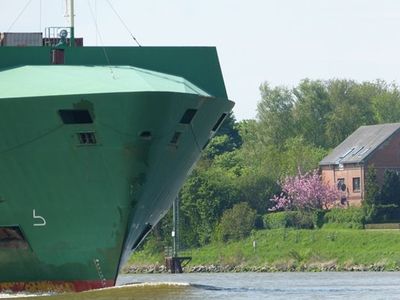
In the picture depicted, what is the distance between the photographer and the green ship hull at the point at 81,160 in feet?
148

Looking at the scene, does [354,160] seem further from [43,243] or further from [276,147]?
[43,243]

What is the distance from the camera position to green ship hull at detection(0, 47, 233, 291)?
1777 inches

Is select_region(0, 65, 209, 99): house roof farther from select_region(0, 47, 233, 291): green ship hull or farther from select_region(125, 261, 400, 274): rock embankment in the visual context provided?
select_region(125, 261, 400, 274): rock embankment

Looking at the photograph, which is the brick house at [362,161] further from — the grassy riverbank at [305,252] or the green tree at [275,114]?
the green tree at [275,114]

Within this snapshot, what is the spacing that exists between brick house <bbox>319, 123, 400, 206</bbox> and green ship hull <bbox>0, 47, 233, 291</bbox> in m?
61.3

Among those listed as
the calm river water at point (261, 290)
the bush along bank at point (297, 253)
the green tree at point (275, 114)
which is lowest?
the calm river water at point (261, 290)

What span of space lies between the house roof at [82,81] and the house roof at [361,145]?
211ft

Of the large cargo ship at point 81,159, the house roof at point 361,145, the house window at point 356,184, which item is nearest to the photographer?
the large cargo ship at point 81,159

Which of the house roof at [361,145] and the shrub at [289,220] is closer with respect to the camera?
the shrub at [289,220]

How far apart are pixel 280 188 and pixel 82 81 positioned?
69222mm

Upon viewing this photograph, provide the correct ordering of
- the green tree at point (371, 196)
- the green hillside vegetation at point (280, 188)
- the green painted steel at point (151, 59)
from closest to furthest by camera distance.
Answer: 1. the green painted steel at point (151, 59)
2. the green hillside vegetation at point (280, 188)
3. the green tree at point (371, 196)

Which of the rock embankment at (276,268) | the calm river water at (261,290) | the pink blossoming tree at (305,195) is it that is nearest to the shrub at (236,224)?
the pink blossoming tree at (305,195)

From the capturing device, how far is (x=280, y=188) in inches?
4505

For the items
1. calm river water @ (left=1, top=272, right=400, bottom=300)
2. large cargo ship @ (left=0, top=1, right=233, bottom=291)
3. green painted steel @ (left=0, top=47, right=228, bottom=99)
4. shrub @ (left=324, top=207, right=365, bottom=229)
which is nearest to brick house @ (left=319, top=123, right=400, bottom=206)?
shrub @ (left=324, top=207, right=365, bottom=229)
